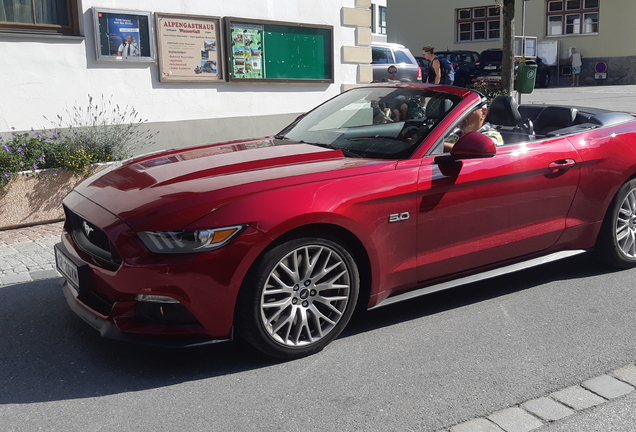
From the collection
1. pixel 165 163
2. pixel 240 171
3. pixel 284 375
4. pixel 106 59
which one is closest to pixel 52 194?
pixel 106 59

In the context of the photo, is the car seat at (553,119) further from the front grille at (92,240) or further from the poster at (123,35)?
the poster at (123,35)

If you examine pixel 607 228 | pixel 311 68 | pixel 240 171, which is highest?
pixel 311 68

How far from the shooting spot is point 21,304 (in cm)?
491

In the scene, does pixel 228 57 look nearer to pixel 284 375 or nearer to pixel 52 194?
pixel 52 194

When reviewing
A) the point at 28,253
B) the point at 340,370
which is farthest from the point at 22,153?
the point at 340,370

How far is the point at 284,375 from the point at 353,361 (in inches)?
16.3

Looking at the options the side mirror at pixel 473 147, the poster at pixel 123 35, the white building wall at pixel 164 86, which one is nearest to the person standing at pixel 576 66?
the white building wall at pixel 164 86

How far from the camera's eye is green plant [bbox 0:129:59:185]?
7.04 meters

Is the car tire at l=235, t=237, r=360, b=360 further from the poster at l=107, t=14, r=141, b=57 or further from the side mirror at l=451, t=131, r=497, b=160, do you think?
the poster at l=107, t=14, r=141, b=57

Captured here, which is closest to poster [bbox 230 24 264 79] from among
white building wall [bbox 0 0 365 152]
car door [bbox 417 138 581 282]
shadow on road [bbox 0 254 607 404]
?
white building wall [bbox 0 0 365 152]

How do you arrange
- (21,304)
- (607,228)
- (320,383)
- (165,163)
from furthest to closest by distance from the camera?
1. (607,228)
2. (21,304)
3. (165,163)
4. (320,383)

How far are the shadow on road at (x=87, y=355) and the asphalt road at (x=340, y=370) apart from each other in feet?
0.03

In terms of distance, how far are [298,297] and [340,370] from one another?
45cm

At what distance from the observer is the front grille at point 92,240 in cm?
365
